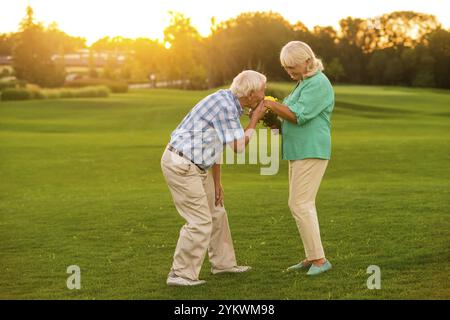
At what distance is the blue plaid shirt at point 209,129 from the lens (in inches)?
265

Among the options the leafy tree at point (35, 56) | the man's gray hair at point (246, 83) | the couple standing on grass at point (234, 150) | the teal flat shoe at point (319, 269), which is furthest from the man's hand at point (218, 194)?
the leafy tree at point (35, 56)

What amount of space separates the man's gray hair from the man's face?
34 mm

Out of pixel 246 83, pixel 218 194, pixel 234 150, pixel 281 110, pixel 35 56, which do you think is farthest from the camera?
pixel 35 56

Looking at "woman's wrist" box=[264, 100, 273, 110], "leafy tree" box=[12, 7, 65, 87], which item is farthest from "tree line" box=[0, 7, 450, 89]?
"woman's wrist" box=[264, 100, 273, 110]

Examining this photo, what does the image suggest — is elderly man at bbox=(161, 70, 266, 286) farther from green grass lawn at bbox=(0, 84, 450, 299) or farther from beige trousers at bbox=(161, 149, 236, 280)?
green grass lawn at bbox=(0, 84, 450, 299)

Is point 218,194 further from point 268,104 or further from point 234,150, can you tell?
point 268,104

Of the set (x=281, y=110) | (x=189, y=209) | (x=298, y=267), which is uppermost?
(x=281, y=110)

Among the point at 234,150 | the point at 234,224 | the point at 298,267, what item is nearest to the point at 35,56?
the point at 234,224

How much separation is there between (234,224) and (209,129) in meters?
4.17

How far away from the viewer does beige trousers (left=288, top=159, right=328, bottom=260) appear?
23.9 feet

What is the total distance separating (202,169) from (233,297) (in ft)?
3.57

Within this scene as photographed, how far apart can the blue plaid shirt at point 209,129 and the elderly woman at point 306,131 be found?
372 mm

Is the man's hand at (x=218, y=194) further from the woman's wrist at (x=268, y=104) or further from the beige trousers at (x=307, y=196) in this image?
the woman's wrist at (x=268, y=104)

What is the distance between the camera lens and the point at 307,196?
7.32 m
